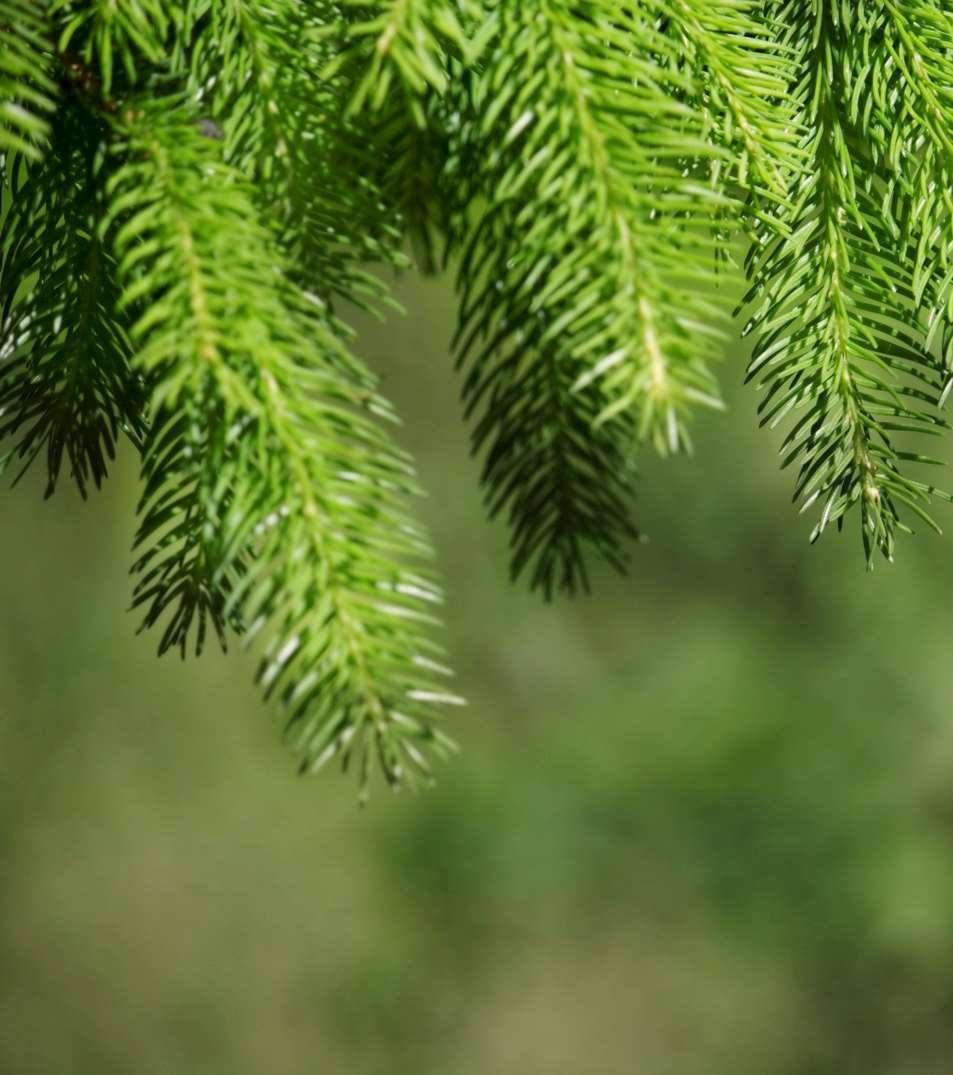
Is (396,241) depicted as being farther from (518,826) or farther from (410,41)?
(518,826)

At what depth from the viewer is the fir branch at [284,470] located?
0.31 meters

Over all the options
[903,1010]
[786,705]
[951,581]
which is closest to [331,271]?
[951,581]

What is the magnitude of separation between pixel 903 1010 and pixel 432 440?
1.74 meters

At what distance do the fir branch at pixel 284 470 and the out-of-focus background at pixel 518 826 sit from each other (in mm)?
2324

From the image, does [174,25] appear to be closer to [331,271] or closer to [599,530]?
[331,271]

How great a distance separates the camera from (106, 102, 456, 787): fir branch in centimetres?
31

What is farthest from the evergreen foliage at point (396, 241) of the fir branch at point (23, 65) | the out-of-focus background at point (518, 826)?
the out-of-focus background at point (518, 826)

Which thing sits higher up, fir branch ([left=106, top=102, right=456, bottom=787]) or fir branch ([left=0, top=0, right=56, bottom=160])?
fir branch ([left=0, top=0, right=56, bottom=160])

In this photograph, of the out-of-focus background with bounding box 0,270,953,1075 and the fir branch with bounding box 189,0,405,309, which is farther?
the out-of-focus background with bounding box 0,270,953,1075

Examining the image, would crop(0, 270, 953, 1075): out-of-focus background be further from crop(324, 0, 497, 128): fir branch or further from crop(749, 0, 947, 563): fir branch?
crop(324, 0, 497, 128): fir branch

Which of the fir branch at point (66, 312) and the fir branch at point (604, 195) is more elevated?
the fir branch at point (604, 195)

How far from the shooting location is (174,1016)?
2.88m

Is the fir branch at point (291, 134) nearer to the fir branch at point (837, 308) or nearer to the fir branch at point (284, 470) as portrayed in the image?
the fir branch at point (284, 470)

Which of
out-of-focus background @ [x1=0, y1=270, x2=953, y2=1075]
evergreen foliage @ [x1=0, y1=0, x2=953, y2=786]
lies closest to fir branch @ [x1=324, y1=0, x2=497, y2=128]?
evergreen foliage @ [x1=0, y1=0, x2=953, y2=786]
